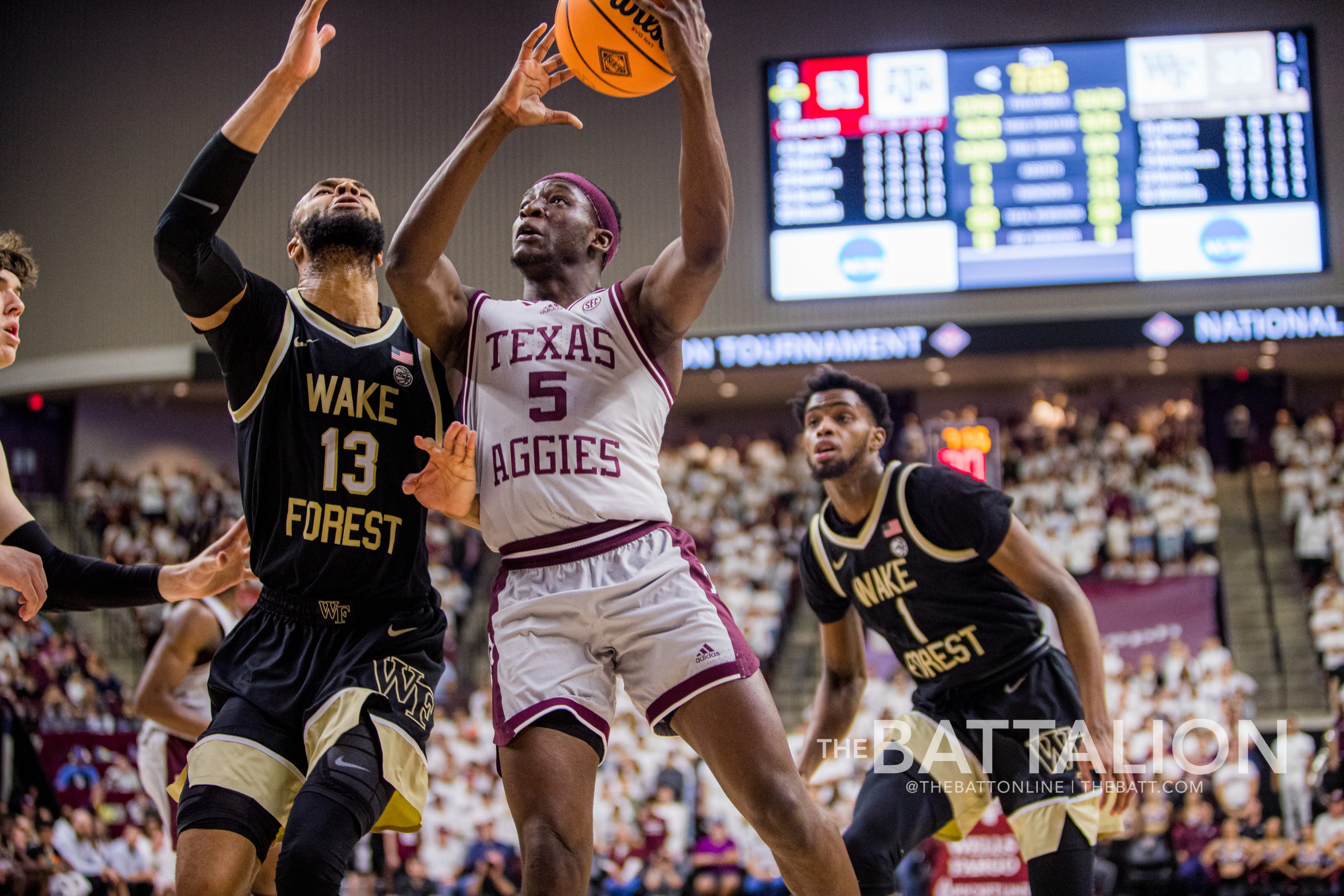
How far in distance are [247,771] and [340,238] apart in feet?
5.26

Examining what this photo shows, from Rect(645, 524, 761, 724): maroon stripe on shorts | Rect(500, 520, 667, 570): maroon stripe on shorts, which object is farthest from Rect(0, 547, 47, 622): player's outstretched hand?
Rect(645, 524, 761, 724): maroon stripe on shorts

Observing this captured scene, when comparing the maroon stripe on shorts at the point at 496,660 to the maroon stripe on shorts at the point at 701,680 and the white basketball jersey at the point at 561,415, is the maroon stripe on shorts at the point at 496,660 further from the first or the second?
the maroon stripe on shorts at the point at 701,680

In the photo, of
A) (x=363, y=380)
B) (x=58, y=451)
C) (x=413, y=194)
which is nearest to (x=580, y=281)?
(x=363, y=380)

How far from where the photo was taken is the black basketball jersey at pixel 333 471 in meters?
3.62

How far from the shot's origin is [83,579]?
3936mm

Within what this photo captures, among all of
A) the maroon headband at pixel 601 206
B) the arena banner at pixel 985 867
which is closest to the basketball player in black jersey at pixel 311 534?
the maroon headband at pixel 601 206

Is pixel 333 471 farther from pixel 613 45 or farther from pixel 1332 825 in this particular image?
pixel 1332 825

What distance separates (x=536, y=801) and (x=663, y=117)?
16729mm

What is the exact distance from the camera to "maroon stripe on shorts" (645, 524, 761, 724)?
3.36 meters

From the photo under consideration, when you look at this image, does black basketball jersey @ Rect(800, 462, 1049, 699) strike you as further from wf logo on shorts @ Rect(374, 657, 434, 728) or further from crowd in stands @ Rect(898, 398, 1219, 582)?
crowd in stands @ Rect(898, 398, 1219, 582)

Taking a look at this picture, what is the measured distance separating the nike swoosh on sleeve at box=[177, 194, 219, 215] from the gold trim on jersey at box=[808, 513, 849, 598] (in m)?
2.63

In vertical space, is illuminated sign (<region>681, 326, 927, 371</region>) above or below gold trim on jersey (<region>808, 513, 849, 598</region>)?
above

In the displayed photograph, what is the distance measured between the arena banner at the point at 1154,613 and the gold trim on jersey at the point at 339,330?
1166 cm

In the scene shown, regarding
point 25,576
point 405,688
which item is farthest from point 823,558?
point 25,576
